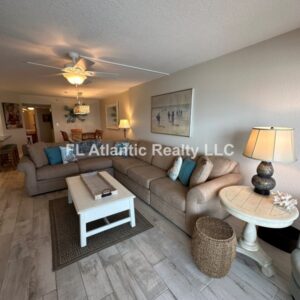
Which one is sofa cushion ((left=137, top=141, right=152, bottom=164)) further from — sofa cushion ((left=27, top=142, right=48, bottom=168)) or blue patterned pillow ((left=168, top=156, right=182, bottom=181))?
sofa cushion ((left=27, top=142, right=48, bottom=168))

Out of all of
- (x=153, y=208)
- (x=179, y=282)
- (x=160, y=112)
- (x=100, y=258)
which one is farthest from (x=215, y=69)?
(x=100, y=258)

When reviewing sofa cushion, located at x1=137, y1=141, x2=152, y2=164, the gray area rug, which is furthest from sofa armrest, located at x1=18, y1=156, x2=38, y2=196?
sofa cushion, located at x1=137, y1=141, x2=152, y2=164

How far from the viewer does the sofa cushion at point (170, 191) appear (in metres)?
2.07

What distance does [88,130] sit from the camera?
7375mm

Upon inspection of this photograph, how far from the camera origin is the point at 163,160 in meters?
3.17

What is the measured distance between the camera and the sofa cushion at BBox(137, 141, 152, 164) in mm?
3609

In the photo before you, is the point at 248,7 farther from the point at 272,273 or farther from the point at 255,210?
the point at 272,273

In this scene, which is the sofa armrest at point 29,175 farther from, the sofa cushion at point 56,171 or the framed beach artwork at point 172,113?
the framed beach artwork at point 172,113

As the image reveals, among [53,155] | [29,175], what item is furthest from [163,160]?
[29,175]

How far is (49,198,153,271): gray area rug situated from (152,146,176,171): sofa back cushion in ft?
3.33

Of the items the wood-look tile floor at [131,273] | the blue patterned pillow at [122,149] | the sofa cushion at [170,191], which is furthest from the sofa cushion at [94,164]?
the sofa cushion at [170,191]

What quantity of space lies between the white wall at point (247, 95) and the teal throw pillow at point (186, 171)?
528 mm

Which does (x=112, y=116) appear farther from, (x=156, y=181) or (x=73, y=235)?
(x=73, y=235)

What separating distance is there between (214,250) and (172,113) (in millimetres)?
2521
